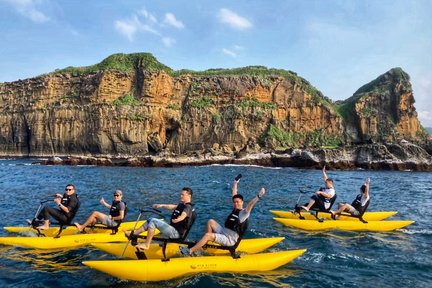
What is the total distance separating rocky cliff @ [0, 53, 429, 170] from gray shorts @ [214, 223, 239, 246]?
→ 206 ft

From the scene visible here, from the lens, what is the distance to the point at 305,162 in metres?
60.8

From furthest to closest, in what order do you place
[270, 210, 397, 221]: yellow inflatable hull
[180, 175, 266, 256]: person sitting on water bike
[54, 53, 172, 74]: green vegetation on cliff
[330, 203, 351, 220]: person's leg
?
[54, 53, 172, 74]: green vegetation on cliff
[270, 210, 397, 221]: yellow inflatable hull
[330, 203, 351, 220]: person's leg
[180, 175, 266, 256]: person sitting on water bike

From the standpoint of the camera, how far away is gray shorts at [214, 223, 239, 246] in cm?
1042

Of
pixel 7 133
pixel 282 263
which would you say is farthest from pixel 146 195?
pixel 7 133

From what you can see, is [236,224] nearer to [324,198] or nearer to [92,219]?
[92,219]

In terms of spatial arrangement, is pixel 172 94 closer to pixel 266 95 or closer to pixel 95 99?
pixel 95 99

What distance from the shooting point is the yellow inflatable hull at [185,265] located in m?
9.47

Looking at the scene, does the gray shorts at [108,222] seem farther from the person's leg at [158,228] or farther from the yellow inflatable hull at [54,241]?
the person's leg at [158,228]

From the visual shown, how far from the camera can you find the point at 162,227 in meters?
10.2

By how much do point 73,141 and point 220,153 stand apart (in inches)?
1389

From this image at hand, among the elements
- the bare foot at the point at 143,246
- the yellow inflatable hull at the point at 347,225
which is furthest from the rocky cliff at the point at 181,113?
the bare foot at the point at 143,246

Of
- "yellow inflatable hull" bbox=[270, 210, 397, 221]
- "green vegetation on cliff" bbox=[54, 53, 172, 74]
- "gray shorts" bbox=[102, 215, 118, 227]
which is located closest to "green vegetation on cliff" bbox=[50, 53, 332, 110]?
"green vegetation on cliff" bbox=[54, 53, 172, 74]

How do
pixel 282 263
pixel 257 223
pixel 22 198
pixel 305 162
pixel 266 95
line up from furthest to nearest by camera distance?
pixel 266 95 → pixel 305 162 → pixel 22 198 → pixel 257 223 → pixel 282 263

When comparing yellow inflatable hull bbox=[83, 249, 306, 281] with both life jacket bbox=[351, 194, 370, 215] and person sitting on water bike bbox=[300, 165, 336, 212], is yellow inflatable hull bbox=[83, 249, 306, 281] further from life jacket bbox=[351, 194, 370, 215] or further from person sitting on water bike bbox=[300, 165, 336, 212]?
life jacket bbox=[351, 194, 370, 215]
